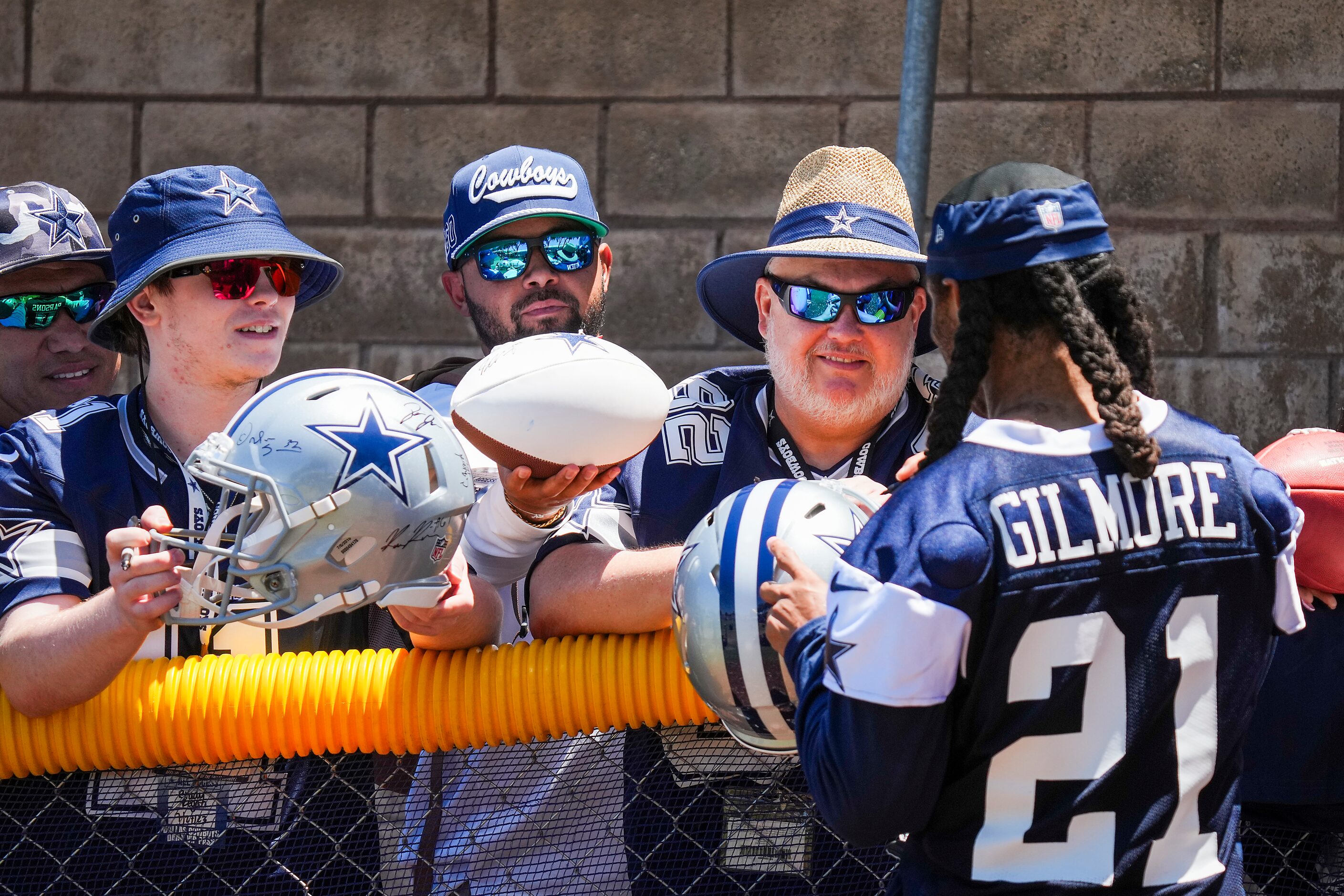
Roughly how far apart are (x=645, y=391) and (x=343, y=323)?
358 cm

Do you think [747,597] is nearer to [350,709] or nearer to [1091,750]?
[1091,750]

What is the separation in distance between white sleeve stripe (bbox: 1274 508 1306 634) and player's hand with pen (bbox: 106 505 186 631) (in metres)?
1.57

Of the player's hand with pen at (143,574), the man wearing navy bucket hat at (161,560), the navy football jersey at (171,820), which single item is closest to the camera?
the player's hand with pen at (143,574)

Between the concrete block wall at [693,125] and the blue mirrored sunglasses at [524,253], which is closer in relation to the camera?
the blue mirrored sunglasses at [524,253]

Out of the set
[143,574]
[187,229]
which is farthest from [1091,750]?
[187,229]

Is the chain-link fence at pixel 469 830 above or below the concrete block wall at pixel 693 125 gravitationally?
below

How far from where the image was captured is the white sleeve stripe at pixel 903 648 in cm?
153

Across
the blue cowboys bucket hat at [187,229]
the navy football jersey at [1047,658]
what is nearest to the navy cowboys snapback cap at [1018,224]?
the navy football jersey at [1047,658]

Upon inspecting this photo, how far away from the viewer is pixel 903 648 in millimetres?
1524

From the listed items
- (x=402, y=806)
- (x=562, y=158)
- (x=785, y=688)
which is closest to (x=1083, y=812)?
(x=785, y=688)

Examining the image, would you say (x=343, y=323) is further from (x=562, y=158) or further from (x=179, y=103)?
(x=562, y=158)

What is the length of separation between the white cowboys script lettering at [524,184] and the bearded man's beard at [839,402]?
83 centimetres

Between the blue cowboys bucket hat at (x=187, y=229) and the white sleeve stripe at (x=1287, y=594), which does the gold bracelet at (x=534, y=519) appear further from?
the white sleeve stripe at (x=1287, y=594)

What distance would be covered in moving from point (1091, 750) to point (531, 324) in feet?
6.40
